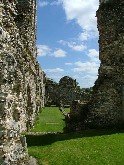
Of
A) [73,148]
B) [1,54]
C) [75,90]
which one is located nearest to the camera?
[1,54]

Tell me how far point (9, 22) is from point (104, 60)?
1131cm

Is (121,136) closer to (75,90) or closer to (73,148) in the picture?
(73,148)

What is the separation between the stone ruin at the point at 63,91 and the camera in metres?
36.7

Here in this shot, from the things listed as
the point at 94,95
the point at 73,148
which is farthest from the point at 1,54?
the point at 94,95

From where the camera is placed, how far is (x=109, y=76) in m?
16.5

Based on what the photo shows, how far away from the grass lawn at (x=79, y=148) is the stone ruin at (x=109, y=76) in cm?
169

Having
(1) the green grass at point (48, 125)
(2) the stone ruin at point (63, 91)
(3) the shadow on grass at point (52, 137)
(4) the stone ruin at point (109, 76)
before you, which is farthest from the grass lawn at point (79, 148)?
(2) the stone ruin at point (63, 91)

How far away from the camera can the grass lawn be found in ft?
32.8

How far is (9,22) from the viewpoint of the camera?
5848mm

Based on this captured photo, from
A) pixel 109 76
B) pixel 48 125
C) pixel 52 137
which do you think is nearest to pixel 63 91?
pixel 48 125

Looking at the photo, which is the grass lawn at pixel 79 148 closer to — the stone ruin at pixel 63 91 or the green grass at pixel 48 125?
the green grass at pixel 48 125

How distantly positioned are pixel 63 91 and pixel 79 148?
2595 cm

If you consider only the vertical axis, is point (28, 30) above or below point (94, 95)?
above

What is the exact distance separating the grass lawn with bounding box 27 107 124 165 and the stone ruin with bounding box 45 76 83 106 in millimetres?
22217
